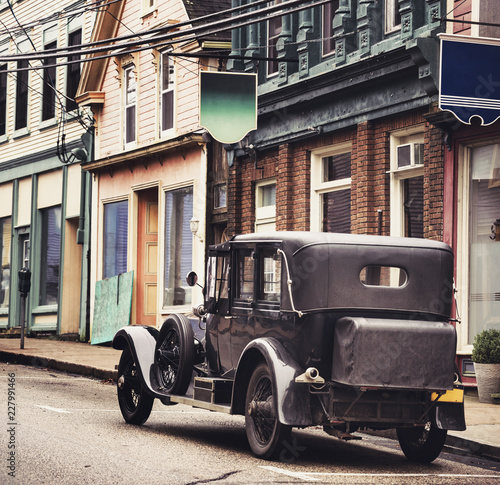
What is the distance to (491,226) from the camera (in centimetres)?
1460

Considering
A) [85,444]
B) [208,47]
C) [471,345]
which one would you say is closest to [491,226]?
[471,345]

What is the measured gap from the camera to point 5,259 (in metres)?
31.0

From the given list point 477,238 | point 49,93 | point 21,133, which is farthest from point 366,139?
point 21,133

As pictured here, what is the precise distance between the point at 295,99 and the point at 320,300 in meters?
9.80

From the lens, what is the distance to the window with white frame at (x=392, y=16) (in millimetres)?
16125

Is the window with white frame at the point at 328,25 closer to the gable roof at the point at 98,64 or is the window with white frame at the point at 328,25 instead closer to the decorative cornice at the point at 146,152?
the decorative cornice at the point at 146,152

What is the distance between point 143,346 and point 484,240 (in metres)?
5.71

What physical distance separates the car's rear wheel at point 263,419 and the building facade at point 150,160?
12228 millimetres

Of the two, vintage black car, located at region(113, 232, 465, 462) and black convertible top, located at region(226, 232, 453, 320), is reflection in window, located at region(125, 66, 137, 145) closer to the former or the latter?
vintage black car, located at region(113, 232, 465, 462)

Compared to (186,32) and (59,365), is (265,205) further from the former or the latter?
(186,32)

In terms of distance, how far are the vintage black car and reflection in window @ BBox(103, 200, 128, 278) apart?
48.4 ft

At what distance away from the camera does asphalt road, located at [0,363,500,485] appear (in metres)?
8.08

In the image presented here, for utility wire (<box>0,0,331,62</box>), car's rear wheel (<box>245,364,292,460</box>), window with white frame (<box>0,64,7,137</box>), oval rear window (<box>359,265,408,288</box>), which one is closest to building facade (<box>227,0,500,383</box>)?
utility wire (<box>0,0,331,62</box>)

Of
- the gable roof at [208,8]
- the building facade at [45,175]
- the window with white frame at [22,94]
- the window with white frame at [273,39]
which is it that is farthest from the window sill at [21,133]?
the window with white frame at [273,39]
